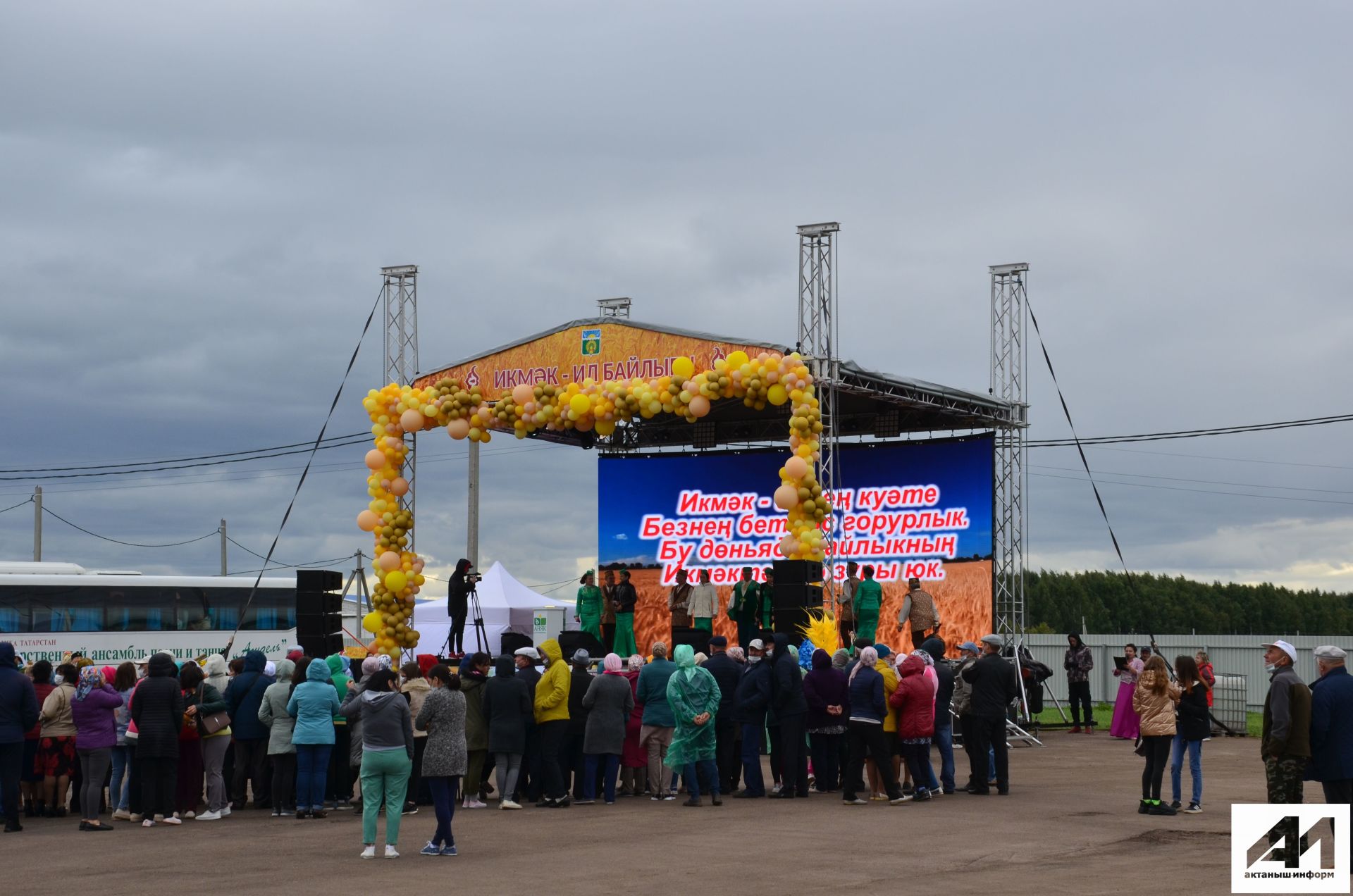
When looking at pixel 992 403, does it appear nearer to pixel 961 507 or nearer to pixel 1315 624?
pixel 961 507

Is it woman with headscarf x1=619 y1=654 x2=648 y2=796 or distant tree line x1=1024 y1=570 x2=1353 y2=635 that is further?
distant tree line x1=1024 y1=570 x2=1353 y2=635

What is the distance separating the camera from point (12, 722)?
13555 mm

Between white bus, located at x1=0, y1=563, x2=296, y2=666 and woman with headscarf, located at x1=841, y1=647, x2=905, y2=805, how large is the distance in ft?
57.2

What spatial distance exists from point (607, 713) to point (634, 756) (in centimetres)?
107

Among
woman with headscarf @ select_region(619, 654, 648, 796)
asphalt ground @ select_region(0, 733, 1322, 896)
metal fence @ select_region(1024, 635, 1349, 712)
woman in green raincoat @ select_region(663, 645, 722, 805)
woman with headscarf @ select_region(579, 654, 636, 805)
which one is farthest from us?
metal fence @ select_region(1024, 635, 1349, 712)

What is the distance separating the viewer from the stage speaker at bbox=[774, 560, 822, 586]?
783 inches

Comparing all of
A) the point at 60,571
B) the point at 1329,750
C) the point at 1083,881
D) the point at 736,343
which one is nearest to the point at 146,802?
the point at 1083,881

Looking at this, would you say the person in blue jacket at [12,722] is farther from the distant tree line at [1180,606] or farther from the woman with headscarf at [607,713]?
the distant tree line at [1180,606]

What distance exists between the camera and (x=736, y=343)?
75.0 feet

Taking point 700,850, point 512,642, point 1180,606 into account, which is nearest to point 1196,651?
point 512,642

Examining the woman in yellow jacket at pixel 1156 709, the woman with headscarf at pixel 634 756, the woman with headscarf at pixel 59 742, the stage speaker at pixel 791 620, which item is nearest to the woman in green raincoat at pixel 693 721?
the woman with headscarf at pixel 634 756

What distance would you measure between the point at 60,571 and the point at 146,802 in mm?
18717

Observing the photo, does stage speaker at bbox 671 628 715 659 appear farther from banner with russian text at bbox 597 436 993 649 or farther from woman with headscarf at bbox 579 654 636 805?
woman with headscarf at bbox 579 654 636 805

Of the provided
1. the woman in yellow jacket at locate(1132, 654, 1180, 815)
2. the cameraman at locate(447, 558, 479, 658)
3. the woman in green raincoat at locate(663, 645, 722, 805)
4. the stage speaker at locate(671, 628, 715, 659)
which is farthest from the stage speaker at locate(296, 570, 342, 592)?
the woman in yellow jacket at locate(1132, 654, 1180, 815)
